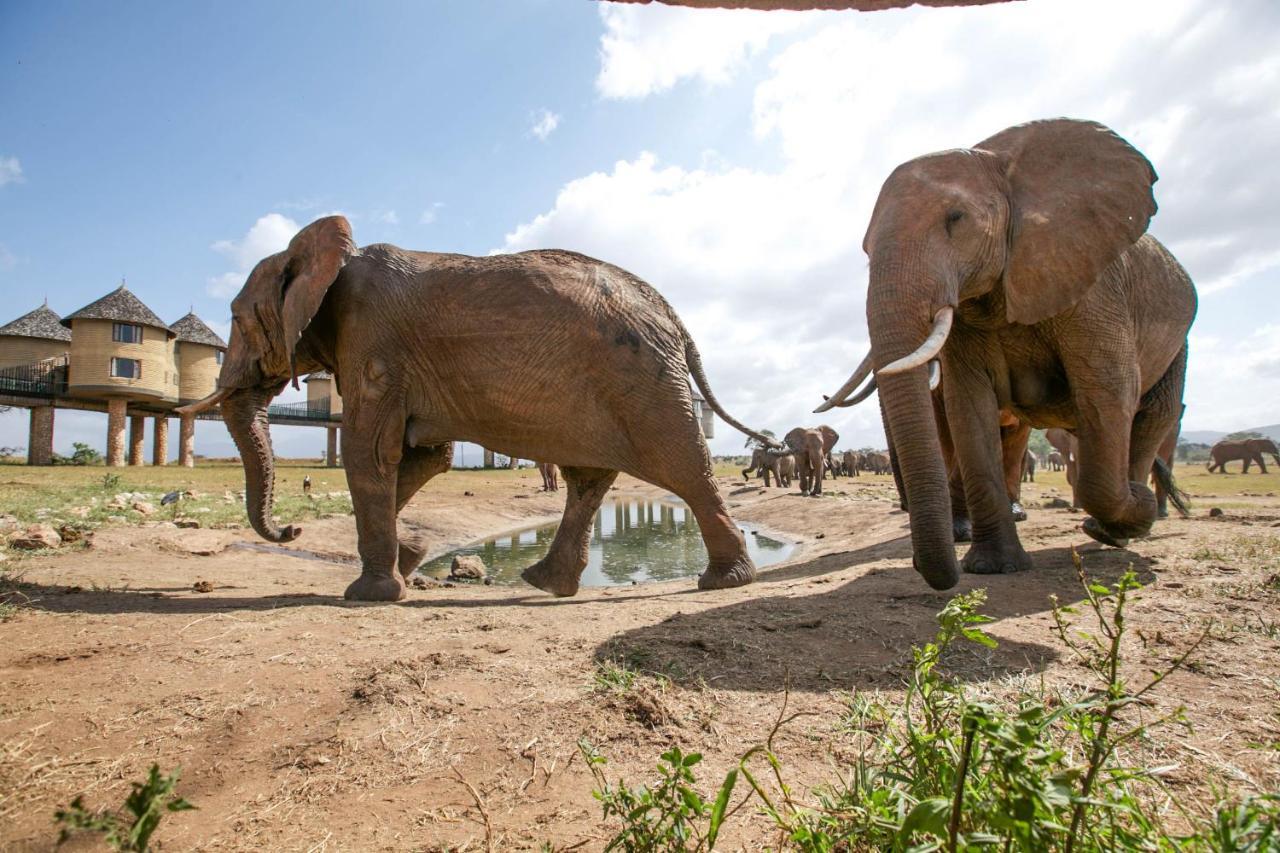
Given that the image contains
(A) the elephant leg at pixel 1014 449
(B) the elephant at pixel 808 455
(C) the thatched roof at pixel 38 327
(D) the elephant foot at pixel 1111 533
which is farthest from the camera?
(C) the thatched roof at pixel 38 327

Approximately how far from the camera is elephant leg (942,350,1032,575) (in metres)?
5.29

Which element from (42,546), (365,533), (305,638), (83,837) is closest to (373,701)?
(83,837)

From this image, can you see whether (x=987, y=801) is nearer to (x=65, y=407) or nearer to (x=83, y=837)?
(x=83, y=837)

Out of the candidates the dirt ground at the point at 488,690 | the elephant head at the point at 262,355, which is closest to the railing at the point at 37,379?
the elephant head at the point at 262,355

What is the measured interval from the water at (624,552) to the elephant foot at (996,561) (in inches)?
150

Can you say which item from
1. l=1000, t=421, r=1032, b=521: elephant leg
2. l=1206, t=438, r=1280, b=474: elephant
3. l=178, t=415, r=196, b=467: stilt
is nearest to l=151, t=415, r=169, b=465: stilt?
l=178, t=415, r=196, b=467: stilt

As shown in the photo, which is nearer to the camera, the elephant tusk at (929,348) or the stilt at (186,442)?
the elephant tusk at (929,348)

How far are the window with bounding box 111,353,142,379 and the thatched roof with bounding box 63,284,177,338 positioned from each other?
1918 millimetres

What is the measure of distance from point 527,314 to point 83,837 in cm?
411

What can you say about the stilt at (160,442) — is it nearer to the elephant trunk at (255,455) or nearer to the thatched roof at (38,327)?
the thatched roof at (38,327)

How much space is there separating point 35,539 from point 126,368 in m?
32.6

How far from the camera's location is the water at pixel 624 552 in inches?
369

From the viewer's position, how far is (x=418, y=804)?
1.99 metres

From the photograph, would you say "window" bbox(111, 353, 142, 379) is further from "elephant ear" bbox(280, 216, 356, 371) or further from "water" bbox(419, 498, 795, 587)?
"elephant ear" bbox(280, 216, 356, 371)
